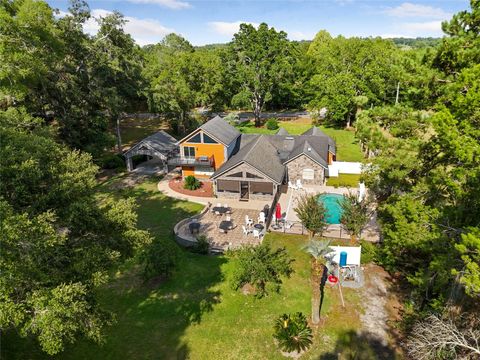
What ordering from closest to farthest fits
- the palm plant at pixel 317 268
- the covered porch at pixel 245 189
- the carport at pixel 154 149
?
the palm plant at pixel 317 268, the covered porch at pixel 245 189, the carport at pixel 154 149

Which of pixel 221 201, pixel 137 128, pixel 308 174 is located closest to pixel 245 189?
pixel 221 201

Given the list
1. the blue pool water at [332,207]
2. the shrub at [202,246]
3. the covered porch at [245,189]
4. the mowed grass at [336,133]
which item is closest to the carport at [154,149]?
the covered porch at [245,189]

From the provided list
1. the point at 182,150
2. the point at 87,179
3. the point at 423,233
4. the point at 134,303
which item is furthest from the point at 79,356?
the point at 182,150

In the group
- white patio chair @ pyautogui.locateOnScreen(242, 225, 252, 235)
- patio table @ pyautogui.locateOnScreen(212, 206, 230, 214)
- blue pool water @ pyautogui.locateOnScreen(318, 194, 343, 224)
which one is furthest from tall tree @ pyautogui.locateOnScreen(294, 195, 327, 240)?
patio table @ pyautogui.locateOnScreen(212, 206, 230, 214)

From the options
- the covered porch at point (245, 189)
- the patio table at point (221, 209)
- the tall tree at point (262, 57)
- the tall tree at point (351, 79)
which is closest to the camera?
the patio table at point (221, 209)

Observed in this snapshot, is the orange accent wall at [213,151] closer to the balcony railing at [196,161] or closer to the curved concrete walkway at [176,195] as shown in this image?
the balcony railing at [196,161]

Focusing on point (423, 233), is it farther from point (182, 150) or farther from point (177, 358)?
point (182, 150)
